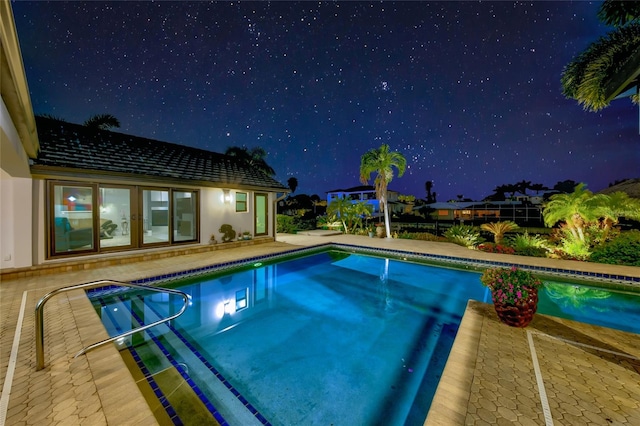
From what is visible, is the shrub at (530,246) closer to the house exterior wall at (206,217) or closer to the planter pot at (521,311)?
the planter pot at (521,311)

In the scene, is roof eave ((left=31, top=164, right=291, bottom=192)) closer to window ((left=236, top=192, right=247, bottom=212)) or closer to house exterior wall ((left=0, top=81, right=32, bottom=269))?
house exterior wall ((left=0, top=81, right=32, bottom=269))

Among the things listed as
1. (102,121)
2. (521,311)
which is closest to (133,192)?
(521,311)

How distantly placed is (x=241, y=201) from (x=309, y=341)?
8868mm

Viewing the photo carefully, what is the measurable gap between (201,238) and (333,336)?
7.78 meters

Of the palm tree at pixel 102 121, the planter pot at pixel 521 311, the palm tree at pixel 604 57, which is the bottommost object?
the planter pot at pixel 521 311

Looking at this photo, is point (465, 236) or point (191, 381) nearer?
point (191, 381)

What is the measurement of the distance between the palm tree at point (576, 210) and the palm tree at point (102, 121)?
23.9 metres

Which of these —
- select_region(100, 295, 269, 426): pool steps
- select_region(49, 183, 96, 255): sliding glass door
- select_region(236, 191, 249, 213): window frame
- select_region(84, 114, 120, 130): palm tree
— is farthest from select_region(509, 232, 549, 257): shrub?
select_region(84, 114, 120, 130): palm tree

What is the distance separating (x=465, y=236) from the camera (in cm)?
1213

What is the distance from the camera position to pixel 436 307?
5676 millimetres

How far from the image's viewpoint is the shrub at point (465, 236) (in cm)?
1141

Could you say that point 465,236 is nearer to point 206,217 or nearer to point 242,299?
point 242,299

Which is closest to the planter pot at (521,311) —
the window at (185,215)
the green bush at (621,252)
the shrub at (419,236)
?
the green bush at (621,252)

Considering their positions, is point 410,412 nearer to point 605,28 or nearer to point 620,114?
point 605,28
